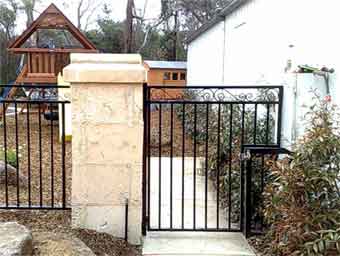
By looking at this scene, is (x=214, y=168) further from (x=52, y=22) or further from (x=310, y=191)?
(x=52, y=22)

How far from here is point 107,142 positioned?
4.06 metres

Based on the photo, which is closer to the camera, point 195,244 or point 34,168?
point 195,244

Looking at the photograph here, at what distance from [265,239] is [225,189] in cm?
121

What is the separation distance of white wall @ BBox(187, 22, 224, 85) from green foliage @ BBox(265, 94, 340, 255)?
23.7 ft

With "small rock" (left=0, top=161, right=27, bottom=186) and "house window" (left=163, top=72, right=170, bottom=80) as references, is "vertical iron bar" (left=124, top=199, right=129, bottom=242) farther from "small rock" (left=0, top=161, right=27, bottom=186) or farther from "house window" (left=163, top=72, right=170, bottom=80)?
"house window" (left=163, top=72, right=170, bottom=80)

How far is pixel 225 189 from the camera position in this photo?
210 inches

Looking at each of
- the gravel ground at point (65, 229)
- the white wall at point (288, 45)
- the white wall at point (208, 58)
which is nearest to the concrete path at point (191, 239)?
the gravel ground at point (65, 229)

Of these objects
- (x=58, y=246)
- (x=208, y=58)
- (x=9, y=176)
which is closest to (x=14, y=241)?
(x=58, y=246)

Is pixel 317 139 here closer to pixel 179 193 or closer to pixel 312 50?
pixel 312 50

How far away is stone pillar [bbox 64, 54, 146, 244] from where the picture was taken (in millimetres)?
3988

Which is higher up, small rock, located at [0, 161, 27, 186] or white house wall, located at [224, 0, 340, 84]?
white house wall, located at [224, 0, 340, 84]

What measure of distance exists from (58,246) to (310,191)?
176 cm

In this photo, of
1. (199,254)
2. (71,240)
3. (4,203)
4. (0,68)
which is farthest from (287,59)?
(0,68)

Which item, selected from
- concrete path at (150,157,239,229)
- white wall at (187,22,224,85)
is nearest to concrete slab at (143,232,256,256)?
concrete path at (150,157,239,229)
